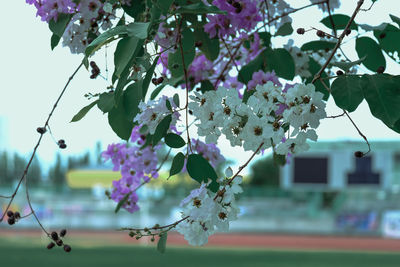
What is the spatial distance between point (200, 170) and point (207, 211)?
0.35 feet

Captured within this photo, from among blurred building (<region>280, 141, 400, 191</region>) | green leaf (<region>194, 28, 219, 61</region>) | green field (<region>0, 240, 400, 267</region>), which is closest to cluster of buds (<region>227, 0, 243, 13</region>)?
green leaf (<region>194, 28, 219, 61</region>)

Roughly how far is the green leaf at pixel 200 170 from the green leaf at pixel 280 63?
46cm

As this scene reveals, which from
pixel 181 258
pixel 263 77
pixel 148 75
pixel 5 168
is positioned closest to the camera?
pixel 148 75

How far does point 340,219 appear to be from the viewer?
20.1 m

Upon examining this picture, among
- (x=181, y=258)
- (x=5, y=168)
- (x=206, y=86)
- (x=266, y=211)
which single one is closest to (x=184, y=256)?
(x=181, y=258)

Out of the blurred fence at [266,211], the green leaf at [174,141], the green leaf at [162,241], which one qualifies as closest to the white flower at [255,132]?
the green leaf at [174,141]

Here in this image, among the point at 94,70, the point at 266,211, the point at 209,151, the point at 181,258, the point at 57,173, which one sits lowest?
the point at 181,258

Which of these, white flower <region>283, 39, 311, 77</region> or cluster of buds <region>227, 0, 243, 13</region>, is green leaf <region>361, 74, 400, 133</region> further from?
white flower <region>283, 39, 311, 77</region>

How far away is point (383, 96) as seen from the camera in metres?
1.06

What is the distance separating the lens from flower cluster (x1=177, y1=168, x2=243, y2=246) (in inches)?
43.1

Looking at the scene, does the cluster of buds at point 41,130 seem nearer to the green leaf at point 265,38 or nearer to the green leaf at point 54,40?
the green leaf at point 54,40

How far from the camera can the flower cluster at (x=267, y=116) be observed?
1019 mm

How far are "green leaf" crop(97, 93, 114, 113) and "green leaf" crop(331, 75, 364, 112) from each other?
48 centimetres

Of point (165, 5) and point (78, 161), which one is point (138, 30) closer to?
point (165, 5)
